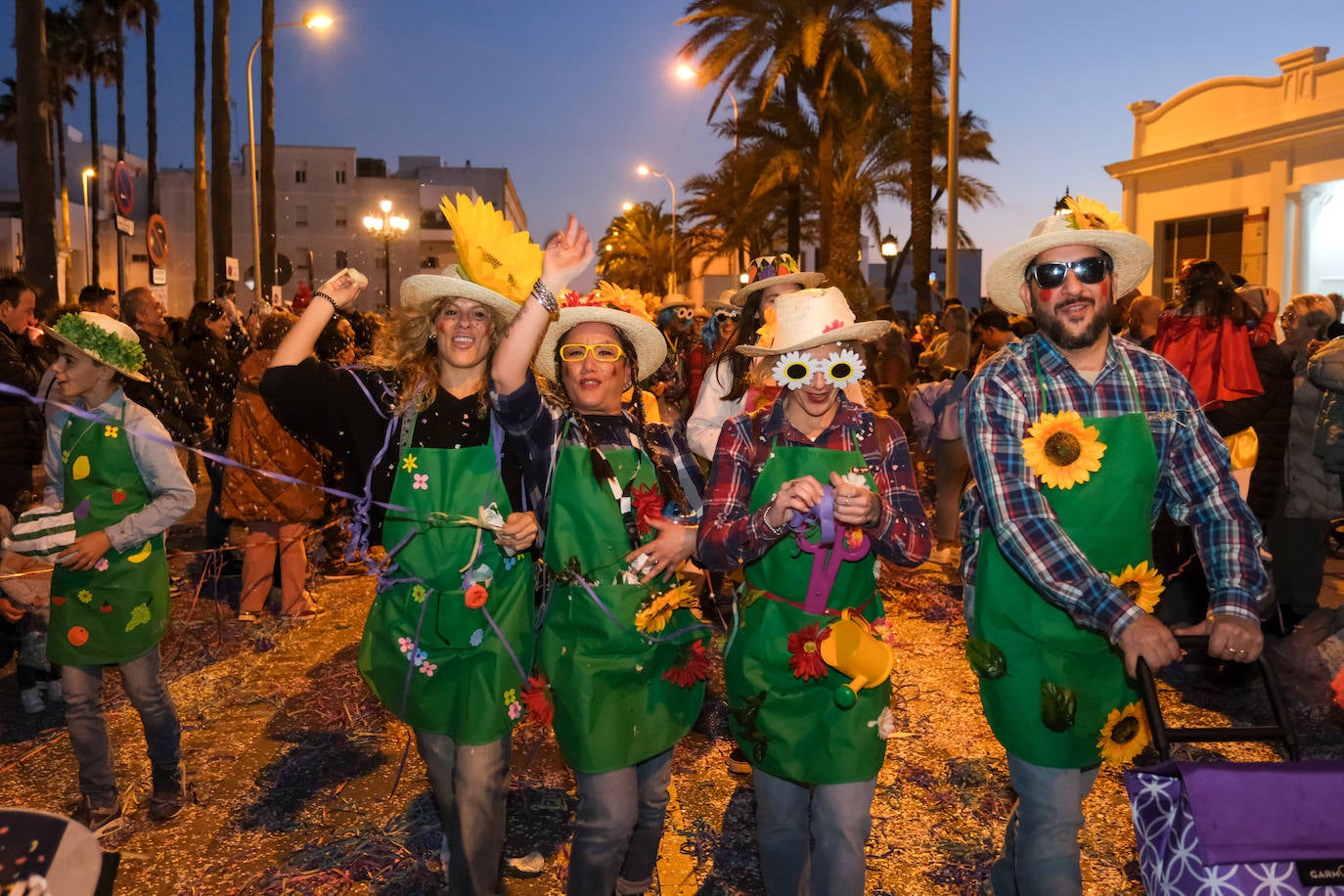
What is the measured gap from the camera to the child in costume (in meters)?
4.34

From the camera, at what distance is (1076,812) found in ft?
10.4

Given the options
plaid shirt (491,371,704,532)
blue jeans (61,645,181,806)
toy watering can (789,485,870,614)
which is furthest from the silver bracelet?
blue jeans (61,645,181,806)

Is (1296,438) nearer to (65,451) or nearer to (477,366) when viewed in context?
(477,366)

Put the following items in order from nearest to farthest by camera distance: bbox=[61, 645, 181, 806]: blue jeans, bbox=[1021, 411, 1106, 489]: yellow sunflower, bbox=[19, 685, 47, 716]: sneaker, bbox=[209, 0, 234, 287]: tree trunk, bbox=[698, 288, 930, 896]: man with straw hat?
bbox=[1021, 411, 1106, 489]: yellow sunflower, bbox=[698, 288, 930, 896]: man with straw hat, bbox=[61, 645, 181, 806]: blue jeans, bbox=[19, 685, 47, 716]: sneaker, bbox=[209, 0, 234, 287]: tree trunk

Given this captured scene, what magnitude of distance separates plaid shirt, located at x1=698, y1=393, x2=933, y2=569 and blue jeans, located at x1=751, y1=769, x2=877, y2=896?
705mm

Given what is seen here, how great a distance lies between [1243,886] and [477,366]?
2.51 m

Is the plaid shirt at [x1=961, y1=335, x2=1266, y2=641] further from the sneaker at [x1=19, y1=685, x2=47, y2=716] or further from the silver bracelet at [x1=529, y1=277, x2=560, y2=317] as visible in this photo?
the sneaker at [x1=19, y1=685, x2=47, y2=716]

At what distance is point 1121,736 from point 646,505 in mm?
1578

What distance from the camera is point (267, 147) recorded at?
24.6 metres

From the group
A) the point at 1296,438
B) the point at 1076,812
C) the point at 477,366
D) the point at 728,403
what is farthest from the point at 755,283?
the point at 1296,438

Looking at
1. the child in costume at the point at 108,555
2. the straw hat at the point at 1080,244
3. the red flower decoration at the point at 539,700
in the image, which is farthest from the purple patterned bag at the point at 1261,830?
the child in costume at the point at 108,555

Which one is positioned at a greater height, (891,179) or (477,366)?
(891,179)

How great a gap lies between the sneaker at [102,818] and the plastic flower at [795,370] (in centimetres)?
332

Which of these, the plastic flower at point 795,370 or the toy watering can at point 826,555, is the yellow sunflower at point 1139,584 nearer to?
Answer: the toy watering can at point 826,555
